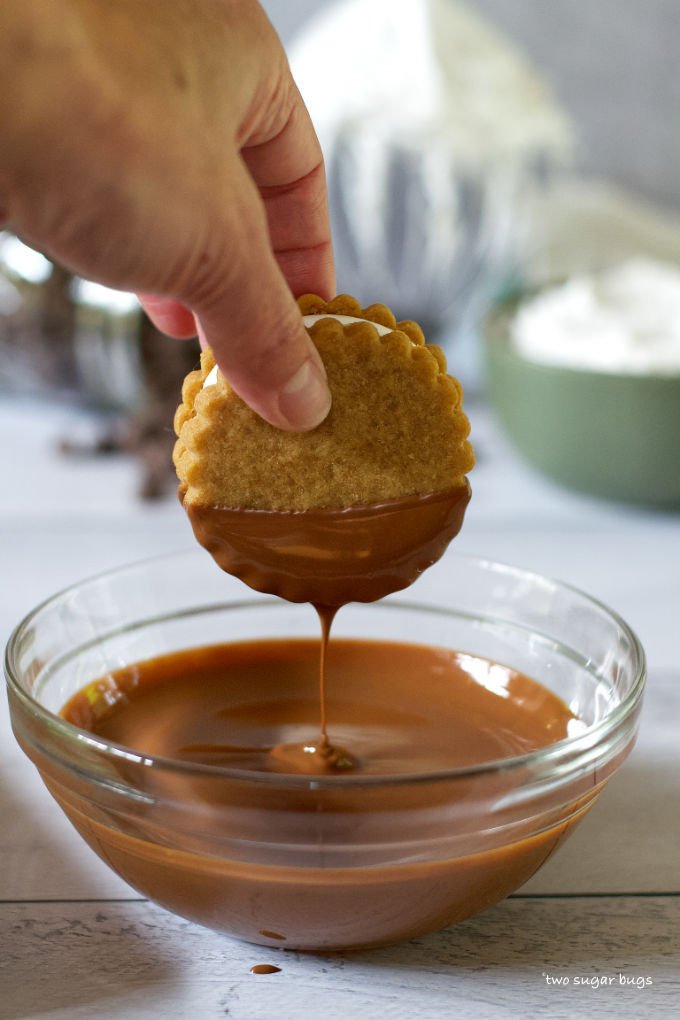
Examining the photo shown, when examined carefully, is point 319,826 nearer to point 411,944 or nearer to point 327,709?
point 411,944

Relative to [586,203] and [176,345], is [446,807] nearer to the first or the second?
[176,345]

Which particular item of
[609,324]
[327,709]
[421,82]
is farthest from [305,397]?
[421,82]

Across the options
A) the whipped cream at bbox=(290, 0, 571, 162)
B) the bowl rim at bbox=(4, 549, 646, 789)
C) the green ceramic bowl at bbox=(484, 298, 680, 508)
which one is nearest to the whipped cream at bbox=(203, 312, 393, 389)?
the bowl rim at bbox=(4, 549, 646, 789)

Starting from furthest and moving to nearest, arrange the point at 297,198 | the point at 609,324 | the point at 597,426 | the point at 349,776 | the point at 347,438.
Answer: the point at 609,324, the point at 597,426, the point at 297,198, the point at 347,438, the point at 349,776

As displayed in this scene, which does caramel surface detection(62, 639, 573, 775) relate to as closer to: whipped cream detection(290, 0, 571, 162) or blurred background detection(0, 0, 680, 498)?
blurred background detection(0, 0, 680, 498)

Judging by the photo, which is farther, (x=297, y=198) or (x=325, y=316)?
(x=297, y=198)

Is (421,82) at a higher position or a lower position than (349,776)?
higher

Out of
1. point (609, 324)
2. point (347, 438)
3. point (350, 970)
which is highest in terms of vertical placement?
point (609, 324)

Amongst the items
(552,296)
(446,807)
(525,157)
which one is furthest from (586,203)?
(446,807)
